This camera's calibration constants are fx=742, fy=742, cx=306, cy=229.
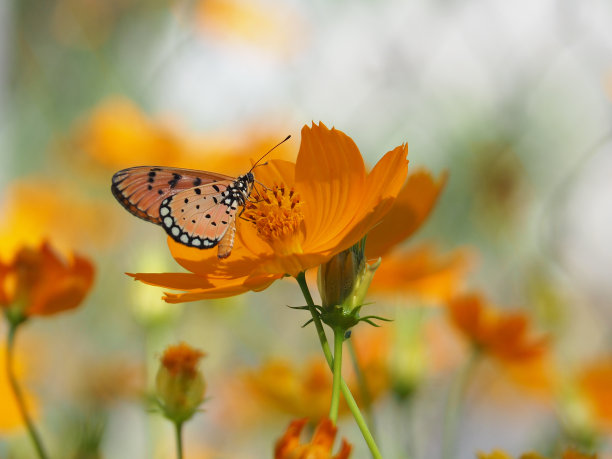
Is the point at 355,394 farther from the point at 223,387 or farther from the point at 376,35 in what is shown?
the point at 376,35

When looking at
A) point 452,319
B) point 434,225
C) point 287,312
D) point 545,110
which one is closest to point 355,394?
point 452,319

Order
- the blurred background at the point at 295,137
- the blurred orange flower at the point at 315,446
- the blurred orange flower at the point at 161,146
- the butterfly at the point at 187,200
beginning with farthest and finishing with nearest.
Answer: the blurred background at the point at 295,137 → the blurred orange flower at the point at 161,146 → the butterfly at the point at 187,200 → the blurred orange flower at the point at 315,446

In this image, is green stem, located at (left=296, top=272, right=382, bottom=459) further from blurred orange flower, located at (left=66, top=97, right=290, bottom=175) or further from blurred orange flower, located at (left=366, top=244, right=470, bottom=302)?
blurred orange flower, located at (left=66, top=97, right=290, bottom=175)

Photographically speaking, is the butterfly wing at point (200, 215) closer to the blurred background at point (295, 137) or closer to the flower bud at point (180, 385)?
the flower bud at point (180, 385)

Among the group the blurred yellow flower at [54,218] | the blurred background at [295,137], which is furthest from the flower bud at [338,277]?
the blurred yellow flower at [54,218]

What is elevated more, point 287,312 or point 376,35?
point 376,35

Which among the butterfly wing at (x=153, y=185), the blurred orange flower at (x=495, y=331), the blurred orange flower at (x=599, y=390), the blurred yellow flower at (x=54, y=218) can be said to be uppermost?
the blurred yellow flower at (x=54, y=218)
